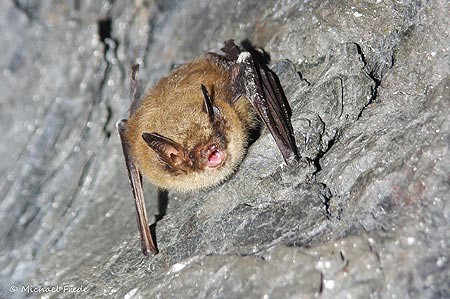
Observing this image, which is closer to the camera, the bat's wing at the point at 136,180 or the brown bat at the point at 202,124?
the brown bat at the point at 202,124

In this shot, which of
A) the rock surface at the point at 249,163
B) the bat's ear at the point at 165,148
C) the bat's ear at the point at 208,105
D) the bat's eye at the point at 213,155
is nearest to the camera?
the rock surface at the point at 249,163

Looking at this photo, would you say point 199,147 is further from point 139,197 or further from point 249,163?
point 139,197

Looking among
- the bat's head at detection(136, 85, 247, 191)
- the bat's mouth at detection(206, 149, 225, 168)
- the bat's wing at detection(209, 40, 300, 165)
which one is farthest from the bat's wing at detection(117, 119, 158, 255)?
the bat's wing at detection(209, 40, 300, 165)

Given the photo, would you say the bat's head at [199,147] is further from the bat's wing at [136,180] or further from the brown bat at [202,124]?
the bat's wing at [136,180]

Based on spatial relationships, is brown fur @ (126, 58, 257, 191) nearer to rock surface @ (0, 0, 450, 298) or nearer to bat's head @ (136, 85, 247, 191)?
bat's head @ (136, 85, 247, 191)

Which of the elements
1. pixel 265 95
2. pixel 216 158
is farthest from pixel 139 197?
pixel 265 95

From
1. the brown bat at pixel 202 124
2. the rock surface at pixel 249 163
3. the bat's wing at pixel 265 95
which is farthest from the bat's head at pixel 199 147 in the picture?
the bat's wing at pixel 265 95

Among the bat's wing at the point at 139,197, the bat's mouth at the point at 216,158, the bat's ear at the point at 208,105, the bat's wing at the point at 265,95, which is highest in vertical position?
the bat's ear at the point at 208,105

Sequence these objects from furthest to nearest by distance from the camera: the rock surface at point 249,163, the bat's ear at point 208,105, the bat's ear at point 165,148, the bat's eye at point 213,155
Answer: the bat's eye at point 213,155
the bat's ear at point 208,105
the bat's ear at point 165,148
the rock surface at point 249,163

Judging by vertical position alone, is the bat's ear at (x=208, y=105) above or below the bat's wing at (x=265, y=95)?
above
